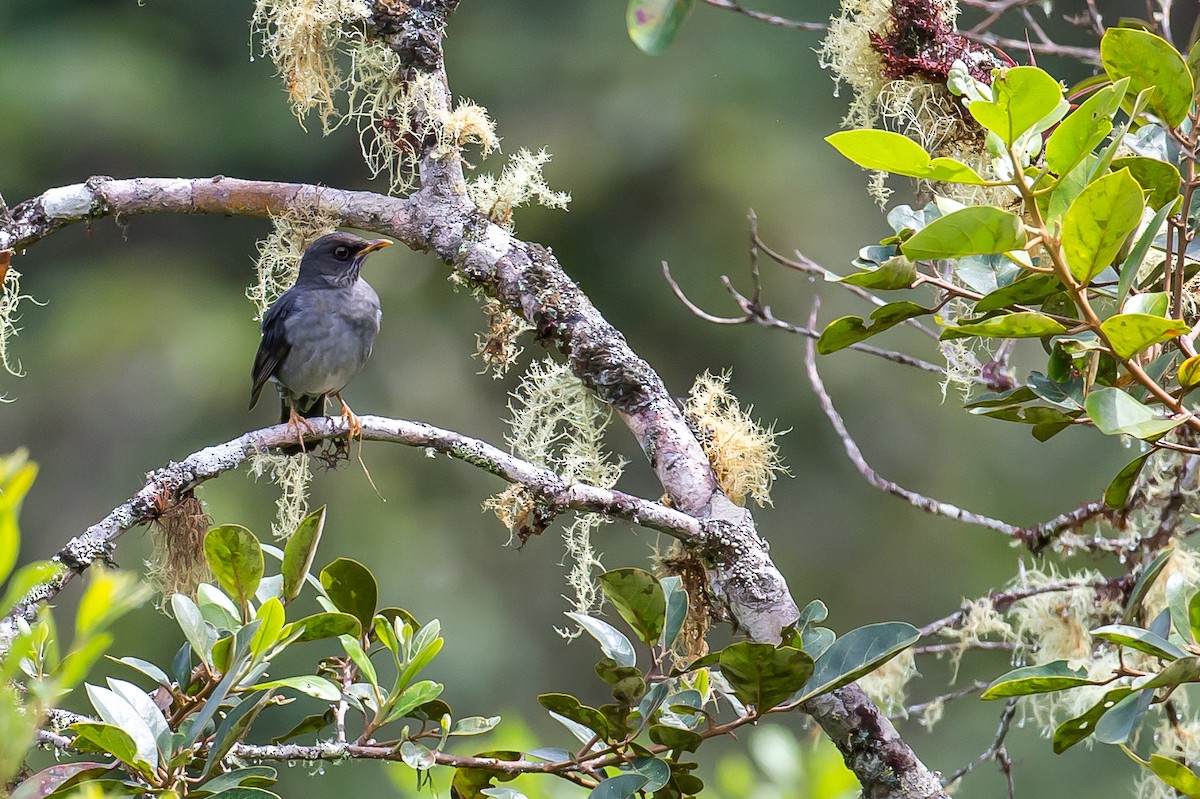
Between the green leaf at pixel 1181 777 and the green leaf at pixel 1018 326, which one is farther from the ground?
the green leaf at pixel 1018 326

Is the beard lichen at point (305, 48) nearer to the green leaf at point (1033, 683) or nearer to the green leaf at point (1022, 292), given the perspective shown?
the green leaf at point (1022, 292)

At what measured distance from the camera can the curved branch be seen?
1.86 metres

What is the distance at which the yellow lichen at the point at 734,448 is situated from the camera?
2.06 metres

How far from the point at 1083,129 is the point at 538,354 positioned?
597 cm

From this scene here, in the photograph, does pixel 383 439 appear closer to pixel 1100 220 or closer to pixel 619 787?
pixel 619 787

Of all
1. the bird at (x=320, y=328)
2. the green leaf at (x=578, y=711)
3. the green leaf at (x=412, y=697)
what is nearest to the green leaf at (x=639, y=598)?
the green leaf at (x=578, y=711)

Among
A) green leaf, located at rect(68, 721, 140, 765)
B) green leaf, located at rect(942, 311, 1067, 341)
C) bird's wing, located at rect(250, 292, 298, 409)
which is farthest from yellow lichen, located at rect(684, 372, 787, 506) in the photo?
bird's wing, located at rect(250, 292, 298, 409)

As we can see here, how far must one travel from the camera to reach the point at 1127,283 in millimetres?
1339

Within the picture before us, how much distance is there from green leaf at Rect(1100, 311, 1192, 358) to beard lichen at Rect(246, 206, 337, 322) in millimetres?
1404

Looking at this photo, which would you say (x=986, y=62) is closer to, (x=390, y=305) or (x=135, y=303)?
(x=390, y=305)

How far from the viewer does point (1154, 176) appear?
1.52 metres

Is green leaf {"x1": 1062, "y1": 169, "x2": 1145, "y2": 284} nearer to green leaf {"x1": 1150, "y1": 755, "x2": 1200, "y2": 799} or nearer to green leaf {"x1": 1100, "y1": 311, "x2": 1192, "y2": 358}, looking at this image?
green leaf {"x1": 1100, "y1": 311, "x2": 1192, "y2": 358}

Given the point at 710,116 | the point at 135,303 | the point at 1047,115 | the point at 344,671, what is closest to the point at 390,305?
the point at 135,303

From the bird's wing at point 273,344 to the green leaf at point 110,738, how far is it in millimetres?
2217
